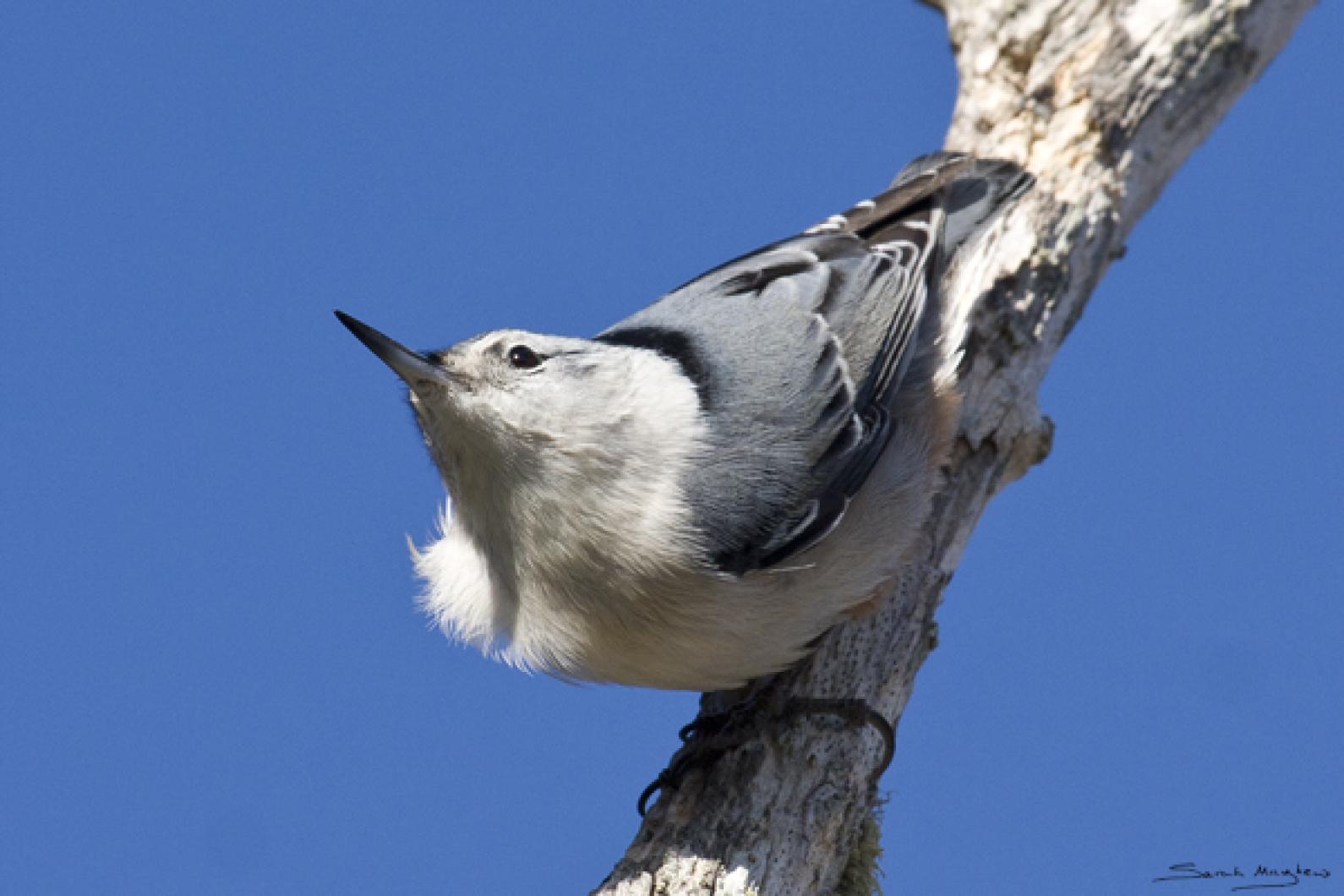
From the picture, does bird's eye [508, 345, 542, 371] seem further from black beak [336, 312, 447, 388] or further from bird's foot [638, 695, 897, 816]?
bird's foot [638, 695, 897, 816]

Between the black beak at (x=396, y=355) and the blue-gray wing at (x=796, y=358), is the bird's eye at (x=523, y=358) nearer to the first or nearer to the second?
the black beak at (x=396, y=355)

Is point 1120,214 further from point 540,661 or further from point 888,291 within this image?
point 540,661

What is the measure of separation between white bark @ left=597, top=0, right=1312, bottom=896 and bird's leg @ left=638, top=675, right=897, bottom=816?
0.14ft

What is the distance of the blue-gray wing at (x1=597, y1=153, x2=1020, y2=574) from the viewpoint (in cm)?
291

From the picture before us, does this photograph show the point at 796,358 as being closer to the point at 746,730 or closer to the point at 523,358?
the point at 523,358

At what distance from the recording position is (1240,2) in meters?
3.62

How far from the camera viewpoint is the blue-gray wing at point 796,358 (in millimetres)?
2914

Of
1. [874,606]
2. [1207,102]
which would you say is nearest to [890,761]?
[874,606]

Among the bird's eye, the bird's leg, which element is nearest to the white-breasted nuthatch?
the bird's eye

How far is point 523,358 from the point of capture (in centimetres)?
277

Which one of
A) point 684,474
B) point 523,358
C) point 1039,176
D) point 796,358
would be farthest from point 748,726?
point 1039,176

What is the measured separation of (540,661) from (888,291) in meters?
1.18

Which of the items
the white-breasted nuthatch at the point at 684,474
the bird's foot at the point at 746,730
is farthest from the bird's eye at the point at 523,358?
the bird's foot at the point at 746,730

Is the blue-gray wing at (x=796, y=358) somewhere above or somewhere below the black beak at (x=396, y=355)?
above
